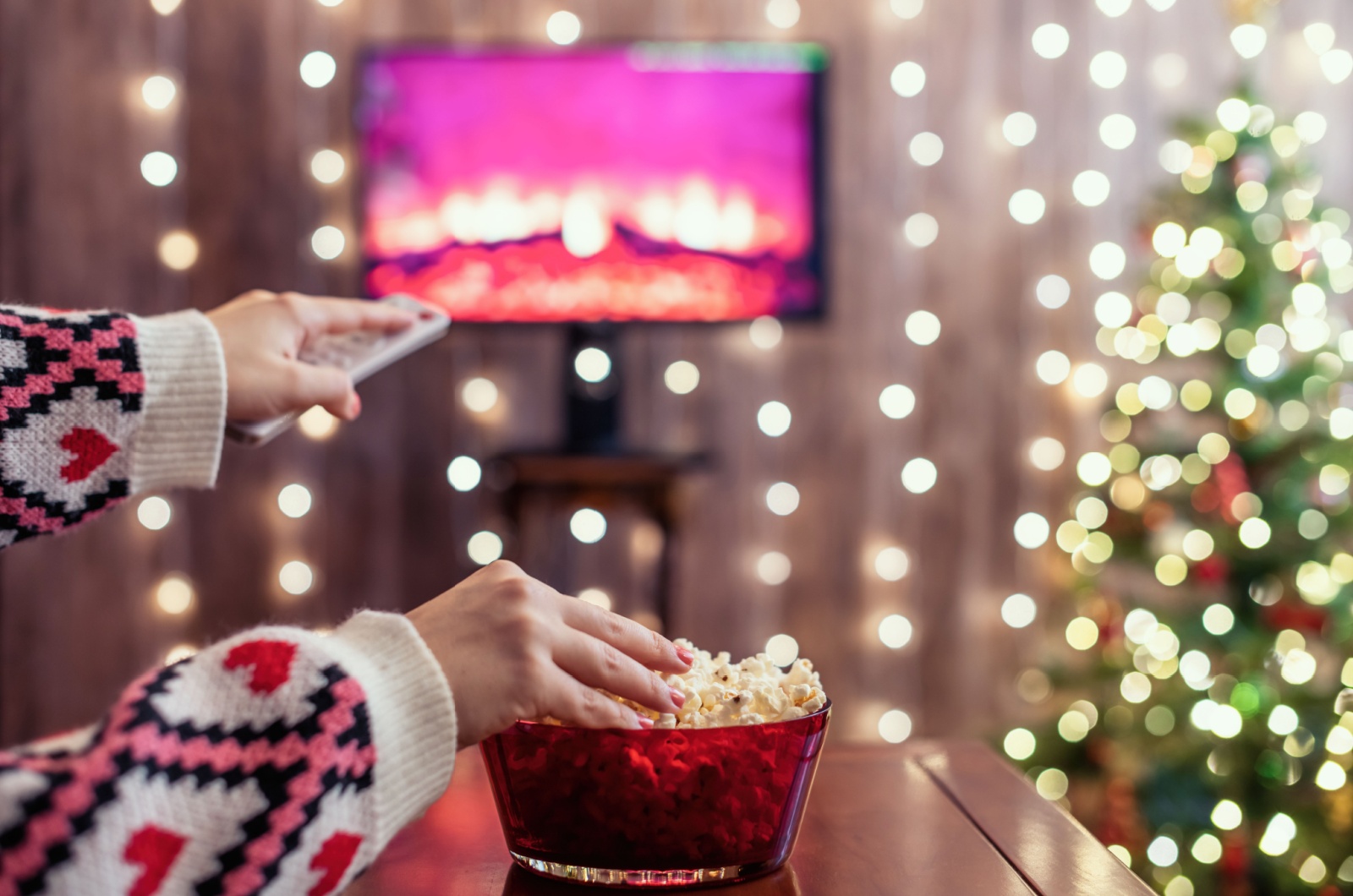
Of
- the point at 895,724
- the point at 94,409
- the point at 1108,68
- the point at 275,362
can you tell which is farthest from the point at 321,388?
the point at 1108,68

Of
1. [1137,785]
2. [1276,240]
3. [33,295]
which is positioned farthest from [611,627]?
[33,295]

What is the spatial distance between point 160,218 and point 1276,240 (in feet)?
7.76

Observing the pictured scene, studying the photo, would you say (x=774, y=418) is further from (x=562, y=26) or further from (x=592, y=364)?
(x=562, y=26)

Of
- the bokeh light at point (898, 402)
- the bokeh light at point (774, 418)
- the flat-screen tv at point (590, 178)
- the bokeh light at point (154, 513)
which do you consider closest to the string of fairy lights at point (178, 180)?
the bokeh light at point (154, 513)

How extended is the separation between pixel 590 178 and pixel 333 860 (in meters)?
2.04

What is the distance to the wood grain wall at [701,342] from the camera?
248 centimetres

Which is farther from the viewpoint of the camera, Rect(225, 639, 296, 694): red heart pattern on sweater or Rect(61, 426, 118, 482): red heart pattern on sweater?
Rect(61, 426, 118, 482): red heart pattern on sweater

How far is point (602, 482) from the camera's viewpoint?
217 cm

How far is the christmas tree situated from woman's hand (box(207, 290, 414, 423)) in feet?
5.85

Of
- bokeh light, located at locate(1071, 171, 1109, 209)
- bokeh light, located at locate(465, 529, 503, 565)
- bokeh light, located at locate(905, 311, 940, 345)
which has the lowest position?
bokeh light, located at locate(465, 529, 503, 565)

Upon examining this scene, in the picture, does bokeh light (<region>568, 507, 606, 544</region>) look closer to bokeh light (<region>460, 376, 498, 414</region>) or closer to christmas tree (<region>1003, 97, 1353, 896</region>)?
bokeh light (<region>460, 376, 498, 414</region>)

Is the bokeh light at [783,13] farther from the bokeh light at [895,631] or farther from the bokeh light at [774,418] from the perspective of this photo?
the bokeh light at [895,631]

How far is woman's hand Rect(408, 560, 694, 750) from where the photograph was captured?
531mm

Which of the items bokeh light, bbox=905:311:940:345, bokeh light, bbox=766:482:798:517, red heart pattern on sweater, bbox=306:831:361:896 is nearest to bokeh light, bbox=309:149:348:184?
bokeh light, bbox=766:482:798:517
